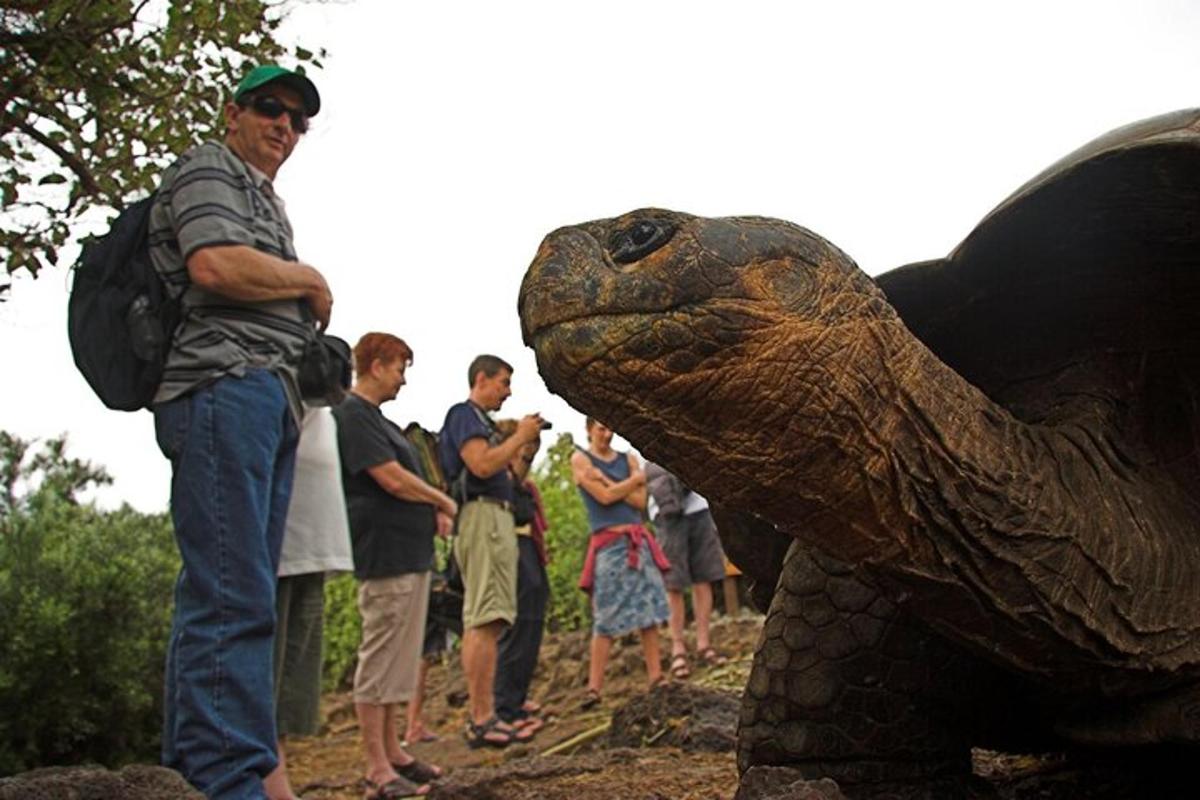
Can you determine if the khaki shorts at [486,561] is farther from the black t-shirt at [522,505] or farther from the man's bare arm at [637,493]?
the man's bare arm at [637,493]

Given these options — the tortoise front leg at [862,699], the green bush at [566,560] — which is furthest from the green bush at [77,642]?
the green bush at [566,560]

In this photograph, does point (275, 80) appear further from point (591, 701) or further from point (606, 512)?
point (591, 701)

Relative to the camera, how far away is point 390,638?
420cm

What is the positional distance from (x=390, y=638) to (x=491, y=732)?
41.8 inches

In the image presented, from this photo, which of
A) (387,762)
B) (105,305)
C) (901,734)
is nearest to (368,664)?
(387,762)

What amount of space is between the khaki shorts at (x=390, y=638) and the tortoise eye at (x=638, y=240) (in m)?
2.97

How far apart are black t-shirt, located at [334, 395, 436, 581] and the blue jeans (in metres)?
1.59

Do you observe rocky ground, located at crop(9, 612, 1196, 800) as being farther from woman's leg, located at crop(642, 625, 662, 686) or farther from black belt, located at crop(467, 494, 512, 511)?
black belt, located at crop(467, 494, 512, 511)

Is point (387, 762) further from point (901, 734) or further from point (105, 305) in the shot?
point (901, 734)

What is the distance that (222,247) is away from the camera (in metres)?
2.63

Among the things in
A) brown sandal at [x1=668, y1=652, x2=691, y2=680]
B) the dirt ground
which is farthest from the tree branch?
brown sandal at [x1=668, y1=652, x2=691, y2=680]

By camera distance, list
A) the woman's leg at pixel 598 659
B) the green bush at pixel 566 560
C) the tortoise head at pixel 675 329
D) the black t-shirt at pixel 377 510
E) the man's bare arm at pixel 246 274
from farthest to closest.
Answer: the green bush at pixel 566 560
the woman's leg at pixel 598 659
the black t-shirt at pixel 377 510
the man's bare arm at pixel 246 274
the tortoise head at pixel 675 329

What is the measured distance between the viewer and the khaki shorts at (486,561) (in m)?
4.80

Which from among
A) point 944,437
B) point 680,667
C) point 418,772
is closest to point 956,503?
point 944,437
